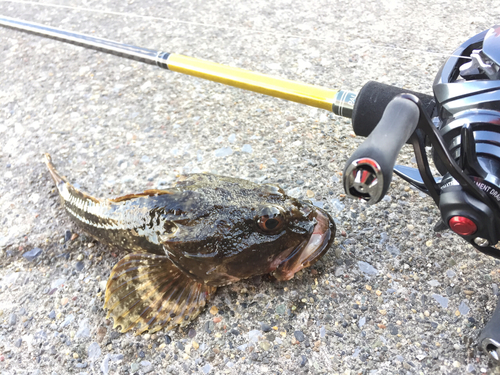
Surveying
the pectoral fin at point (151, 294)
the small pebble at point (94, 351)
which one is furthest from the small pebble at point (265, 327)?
the small pebble at point (94, 351)

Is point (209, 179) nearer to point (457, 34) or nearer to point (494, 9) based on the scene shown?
point (457, 34)

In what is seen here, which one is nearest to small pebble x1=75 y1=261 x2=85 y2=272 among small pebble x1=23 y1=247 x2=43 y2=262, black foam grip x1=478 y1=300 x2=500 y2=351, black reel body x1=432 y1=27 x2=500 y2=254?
small pebble x1=23 y1=247 x2=43 y2=262

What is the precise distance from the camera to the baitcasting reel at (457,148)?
3.52 feet

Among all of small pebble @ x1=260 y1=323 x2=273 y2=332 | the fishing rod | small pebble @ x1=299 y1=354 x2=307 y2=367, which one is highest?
the fishing rod

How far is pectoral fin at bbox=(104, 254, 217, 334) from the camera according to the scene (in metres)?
1.91

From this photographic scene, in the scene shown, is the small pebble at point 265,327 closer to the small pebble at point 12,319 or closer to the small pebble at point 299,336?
the small pebble at point 299,336

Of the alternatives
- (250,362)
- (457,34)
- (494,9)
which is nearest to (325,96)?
(250,362)

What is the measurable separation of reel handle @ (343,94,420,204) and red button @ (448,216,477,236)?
0.34 meters

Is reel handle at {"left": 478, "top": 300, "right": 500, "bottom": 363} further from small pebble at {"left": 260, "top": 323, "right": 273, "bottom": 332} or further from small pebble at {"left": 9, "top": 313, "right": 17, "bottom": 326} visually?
small pebble at {"left": 9, "top": 313, "right": 17, "bottom": 326}

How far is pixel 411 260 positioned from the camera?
202 centimetres

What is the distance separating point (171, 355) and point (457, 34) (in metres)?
3.27

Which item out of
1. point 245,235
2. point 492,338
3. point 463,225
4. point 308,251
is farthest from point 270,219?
point 492,338

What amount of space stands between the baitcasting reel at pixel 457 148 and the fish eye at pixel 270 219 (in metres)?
0.62

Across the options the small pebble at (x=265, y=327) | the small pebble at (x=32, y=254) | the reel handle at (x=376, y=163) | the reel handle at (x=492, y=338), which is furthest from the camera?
the small pebble at (x=32, y=254)
